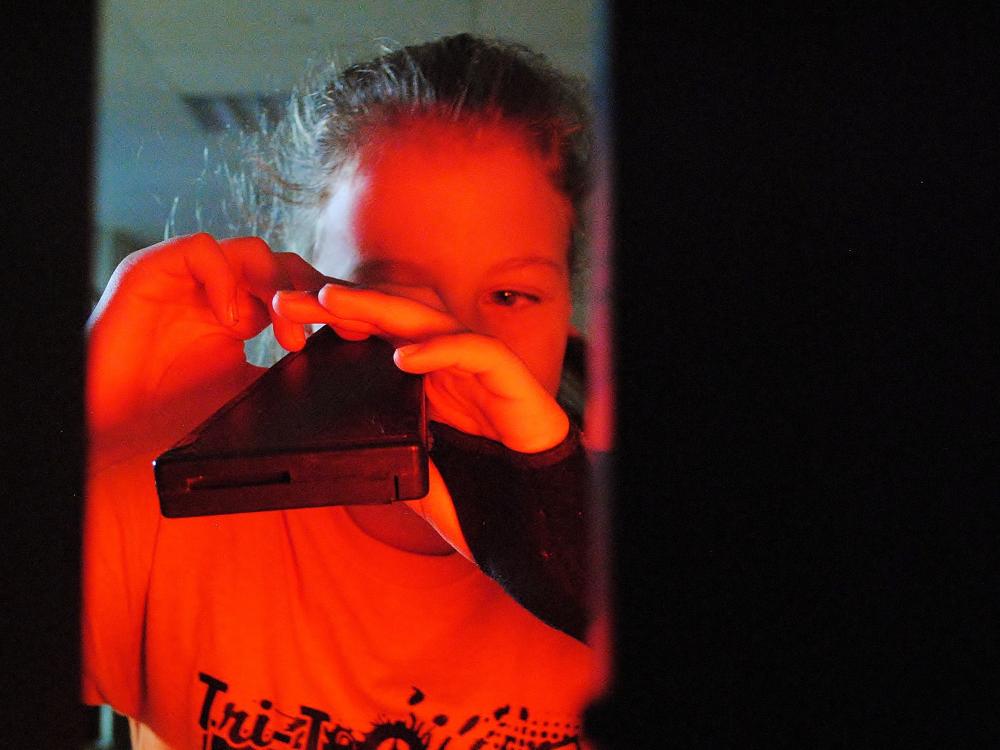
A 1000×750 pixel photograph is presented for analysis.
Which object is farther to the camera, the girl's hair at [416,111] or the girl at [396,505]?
the girl's hair at [416,111]

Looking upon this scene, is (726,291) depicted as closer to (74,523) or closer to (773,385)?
(773,385)

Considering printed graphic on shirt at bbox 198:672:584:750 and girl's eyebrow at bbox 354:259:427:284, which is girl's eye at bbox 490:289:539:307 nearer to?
girl's eyebrow at bbox 354:259:427:284

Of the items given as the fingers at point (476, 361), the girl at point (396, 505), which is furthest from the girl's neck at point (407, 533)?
the fingers at point (476, 361)

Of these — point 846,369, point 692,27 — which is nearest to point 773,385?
point 846,369

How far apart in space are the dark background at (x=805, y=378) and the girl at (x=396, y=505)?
11cm

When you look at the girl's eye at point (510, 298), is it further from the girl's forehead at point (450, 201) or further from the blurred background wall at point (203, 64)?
the blurred background wall at point (203, 64)

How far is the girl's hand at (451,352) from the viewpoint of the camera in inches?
14.3

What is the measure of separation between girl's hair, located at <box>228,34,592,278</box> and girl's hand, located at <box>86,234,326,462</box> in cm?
14

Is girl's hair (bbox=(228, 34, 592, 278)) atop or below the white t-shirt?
atop

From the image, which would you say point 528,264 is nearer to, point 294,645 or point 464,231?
point 464,231

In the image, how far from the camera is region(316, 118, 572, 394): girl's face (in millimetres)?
492

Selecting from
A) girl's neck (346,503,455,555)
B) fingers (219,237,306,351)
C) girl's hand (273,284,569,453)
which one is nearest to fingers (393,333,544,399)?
girl's hand (273,284,569,453)

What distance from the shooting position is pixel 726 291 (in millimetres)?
292

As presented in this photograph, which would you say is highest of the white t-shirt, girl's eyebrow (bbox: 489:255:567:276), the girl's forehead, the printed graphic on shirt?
the girl's forehead
